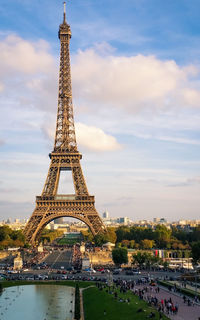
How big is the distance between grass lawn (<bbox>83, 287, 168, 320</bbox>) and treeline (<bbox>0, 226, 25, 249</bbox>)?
50597mm

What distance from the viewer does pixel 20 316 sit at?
3922 cm

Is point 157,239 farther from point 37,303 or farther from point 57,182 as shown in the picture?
point 37,303

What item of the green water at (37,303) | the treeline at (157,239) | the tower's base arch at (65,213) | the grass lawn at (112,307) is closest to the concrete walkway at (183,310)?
the grass lawn at (112,307)

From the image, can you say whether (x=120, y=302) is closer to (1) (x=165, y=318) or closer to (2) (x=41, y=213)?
(1) (x=165, y=318)

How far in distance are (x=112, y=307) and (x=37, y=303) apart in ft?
33.1

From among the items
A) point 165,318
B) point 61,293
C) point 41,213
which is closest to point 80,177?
point 41,213

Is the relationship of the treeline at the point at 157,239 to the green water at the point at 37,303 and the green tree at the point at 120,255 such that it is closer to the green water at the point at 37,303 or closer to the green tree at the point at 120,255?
the green tree at the point at 120,255

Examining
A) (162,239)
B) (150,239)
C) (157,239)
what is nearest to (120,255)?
(162,239)

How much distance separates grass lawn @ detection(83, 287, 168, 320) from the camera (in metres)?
35.9

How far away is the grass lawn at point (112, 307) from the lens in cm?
3594

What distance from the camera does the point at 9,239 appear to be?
105 meters

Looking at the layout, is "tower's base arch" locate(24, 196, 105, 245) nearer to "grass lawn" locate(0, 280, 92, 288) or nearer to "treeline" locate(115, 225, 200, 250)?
"treeline" locate(115, 225, 200, 250)

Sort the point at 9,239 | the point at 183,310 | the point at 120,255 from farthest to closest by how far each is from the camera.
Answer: the point at 9,239 < the point at 120,255 < the point at 183,310

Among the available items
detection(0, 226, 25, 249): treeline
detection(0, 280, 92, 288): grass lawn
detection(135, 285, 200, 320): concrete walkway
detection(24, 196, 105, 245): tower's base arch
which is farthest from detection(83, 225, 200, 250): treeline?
detection(135, 285, 200, 320): concrete walkway
